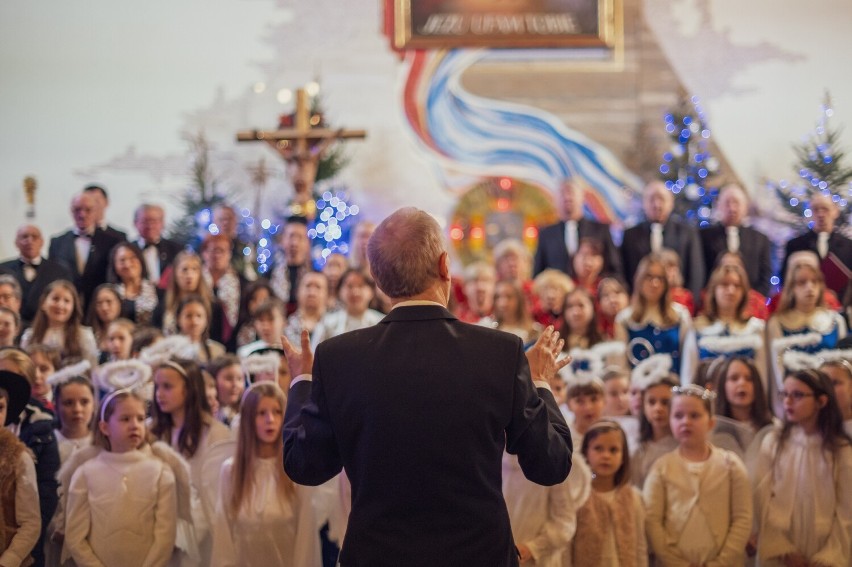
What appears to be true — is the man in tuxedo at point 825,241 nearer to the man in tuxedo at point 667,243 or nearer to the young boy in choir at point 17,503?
the man in tuxedo at point 667,243

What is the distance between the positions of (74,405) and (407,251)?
314cm

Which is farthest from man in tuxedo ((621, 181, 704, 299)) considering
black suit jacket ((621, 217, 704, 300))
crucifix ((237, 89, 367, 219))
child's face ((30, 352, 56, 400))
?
child's face ((30, 352, 56, 400))

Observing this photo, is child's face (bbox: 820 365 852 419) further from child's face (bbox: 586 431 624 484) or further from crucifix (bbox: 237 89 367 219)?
crucifix (bbox: 237 89 367 219)

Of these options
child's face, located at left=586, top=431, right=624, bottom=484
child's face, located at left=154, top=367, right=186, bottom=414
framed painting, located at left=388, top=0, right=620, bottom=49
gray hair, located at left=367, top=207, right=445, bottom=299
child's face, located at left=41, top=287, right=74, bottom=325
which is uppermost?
framed painting, located at left=388, top=0, right=620, bottom=49

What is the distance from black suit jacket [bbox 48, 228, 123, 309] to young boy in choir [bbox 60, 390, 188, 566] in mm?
3051

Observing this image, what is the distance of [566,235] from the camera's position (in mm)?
8641

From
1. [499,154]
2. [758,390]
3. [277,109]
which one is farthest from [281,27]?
[758,390]

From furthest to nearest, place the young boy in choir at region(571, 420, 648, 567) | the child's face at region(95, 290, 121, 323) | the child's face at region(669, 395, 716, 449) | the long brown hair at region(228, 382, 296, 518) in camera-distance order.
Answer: the child's face at region(95, 290, 121, 323) < the child's face at region(669, 395, 716, 449) < the young boy in choir at region(571, 420, 648, 567) < the long brown hair at region(228, 382, 296, 518)

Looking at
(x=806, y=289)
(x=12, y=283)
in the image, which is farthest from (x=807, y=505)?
(x=12, y=283)

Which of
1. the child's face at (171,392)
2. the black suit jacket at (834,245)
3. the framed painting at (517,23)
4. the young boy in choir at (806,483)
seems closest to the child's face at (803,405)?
the young boy in choir at (806,483)

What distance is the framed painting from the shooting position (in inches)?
444

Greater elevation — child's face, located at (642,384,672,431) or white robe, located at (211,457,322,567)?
child's face, located at (642,384,672,431)

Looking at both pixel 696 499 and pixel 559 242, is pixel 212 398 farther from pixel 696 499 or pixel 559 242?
pixel 559 242

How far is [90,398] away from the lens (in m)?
5.32
